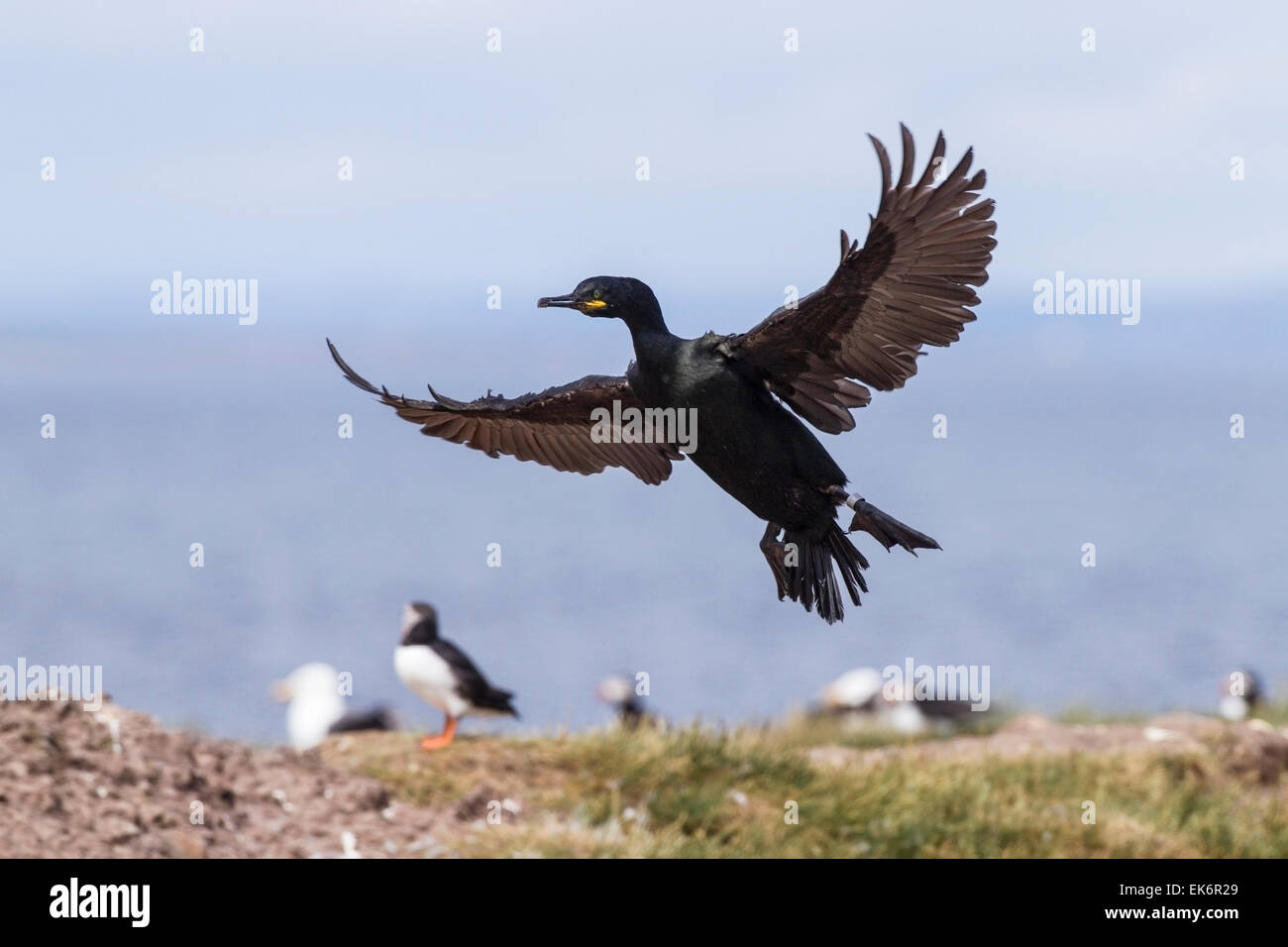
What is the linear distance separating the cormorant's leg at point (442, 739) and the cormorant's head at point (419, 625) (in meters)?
0.77

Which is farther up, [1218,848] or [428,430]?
[428,430]

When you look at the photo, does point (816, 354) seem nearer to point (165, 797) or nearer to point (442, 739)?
point (165, 797)

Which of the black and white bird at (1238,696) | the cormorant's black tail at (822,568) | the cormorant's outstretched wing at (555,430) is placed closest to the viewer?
the cormorant's black tail at (822,568)

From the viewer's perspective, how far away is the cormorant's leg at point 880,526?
2.50 metres

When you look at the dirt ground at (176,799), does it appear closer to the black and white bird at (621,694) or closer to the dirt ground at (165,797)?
the dirt ground at (165,797)

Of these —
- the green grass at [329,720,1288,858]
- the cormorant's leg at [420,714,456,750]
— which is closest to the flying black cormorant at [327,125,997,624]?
the green grass at [329,720,1288,858]

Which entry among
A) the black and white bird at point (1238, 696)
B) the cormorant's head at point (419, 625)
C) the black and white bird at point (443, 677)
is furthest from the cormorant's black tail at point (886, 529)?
the black and white bird at point (1238, 696)

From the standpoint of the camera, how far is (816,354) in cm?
308

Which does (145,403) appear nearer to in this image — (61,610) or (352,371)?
(61,610)

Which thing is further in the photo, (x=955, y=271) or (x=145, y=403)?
(x=145, y=403)

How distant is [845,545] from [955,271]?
0.54 metres

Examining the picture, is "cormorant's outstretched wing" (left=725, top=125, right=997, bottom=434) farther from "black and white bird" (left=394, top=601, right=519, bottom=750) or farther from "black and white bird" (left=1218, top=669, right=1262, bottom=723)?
"black and white bird" (left=1218, top=669, right=1262, bottom=723)

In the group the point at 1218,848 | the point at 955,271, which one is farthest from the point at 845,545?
the point at 1218,848
